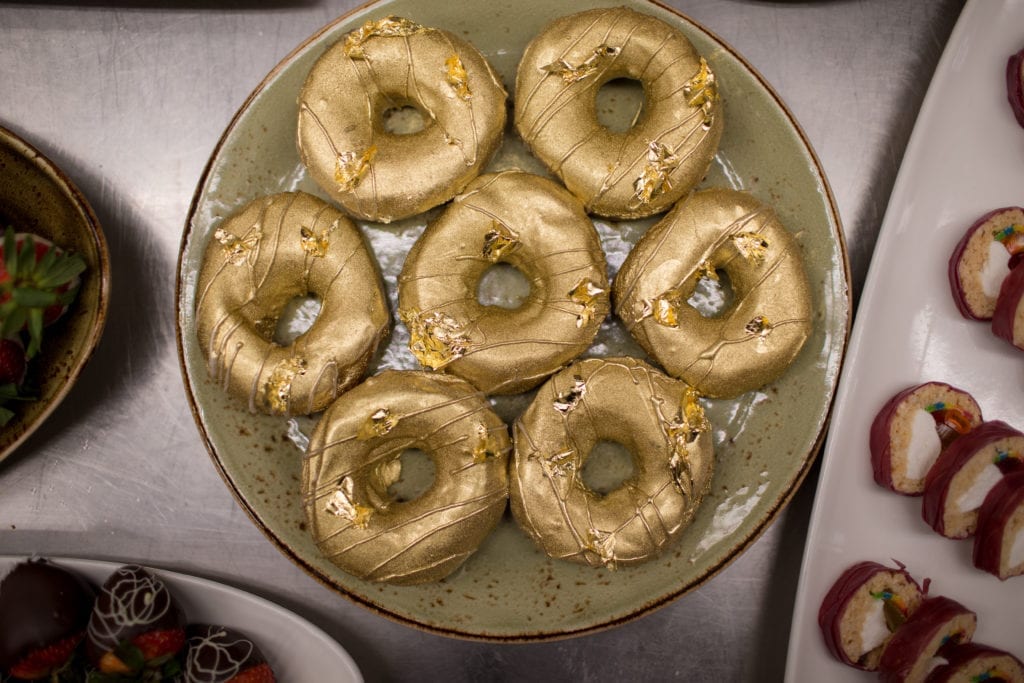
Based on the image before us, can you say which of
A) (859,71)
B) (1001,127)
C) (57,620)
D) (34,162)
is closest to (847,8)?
(859,71)

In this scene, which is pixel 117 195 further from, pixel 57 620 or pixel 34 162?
pixel 57 620

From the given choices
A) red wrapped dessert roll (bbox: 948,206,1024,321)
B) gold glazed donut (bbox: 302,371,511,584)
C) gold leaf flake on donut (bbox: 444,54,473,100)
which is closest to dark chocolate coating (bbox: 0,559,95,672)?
gold glazed donut (bbox: 302,371,511,584)

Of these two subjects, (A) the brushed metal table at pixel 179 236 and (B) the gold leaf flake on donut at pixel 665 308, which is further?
(A) the brushed metal table at pixel 179 236

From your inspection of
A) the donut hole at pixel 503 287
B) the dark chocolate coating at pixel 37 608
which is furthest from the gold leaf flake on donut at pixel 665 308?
the dark chocolate coating at pixel 37 608

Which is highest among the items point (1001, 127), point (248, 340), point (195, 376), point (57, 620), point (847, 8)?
point (847, 8)

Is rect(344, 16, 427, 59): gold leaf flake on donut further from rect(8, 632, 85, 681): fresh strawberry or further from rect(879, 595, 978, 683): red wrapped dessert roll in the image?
rect(879, 595, 978, 683): red wrapped dessert roll

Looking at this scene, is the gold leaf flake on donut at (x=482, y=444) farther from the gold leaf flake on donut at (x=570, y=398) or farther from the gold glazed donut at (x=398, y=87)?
the gold glazed donut at (x=398, y=87)
